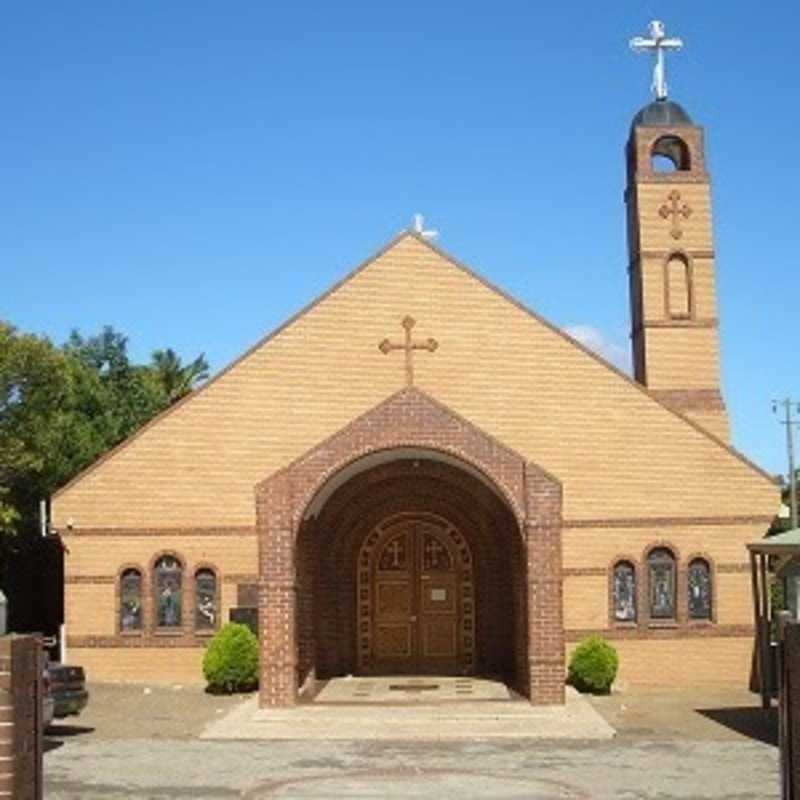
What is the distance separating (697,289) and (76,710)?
17.1 meters

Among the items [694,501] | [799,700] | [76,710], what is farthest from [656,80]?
[799,700]

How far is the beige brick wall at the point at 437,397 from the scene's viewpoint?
79.9ft

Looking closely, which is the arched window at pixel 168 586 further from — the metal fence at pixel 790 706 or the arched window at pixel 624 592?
the metal fence at pixel 790 706

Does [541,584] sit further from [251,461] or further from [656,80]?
[656,80]

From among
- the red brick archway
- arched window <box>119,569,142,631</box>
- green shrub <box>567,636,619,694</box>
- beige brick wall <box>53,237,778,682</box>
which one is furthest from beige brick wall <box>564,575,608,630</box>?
arched window <box>119,569,142,631</box>

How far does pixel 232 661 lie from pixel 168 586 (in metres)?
2.68

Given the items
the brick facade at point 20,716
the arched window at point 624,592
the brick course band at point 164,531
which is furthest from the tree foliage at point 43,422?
the brick facade at point 20,716

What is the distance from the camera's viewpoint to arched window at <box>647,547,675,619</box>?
2417cm

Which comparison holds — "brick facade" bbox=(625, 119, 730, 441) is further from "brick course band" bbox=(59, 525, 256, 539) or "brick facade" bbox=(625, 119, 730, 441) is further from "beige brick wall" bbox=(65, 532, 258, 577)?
"beige brick wall" bbox=(65, 532, 258, 577)

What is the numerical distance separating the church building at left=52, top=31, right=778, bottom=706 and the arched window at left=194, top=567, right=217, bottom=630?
3 centimetres

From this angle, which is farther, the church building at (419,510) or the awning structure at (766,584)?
the church building at (419,510)

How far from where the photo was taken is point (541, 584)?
1981 cm

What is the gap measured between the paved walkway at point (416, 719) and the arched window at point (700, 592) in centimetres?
384

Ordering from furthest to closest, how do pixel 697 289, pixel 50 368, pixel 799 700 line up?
pixel 50 368 < pixel 697 289 < pixel 799 700
